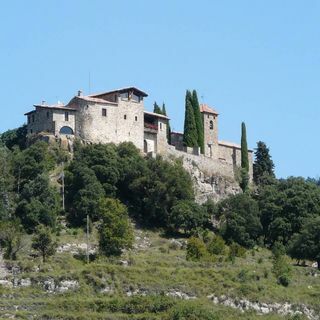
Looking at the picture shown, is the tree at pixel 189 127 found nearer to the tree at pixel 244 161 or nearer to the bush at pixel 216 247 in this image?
the tree at pixel 244 161

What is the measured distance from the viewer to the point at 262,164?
360 ft

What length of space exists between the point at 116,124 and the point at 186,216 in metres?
10.3

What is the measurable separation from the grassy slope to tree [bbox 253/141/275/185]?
2262 cm

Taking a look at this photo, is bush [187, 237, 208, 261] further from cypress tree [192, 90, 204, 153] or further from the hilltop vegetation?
cypress tree [192, 90, 204, 153]

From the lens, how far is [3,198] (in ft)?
295

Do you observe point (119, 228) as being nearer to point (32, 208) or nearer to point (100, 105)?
point (32, 208)

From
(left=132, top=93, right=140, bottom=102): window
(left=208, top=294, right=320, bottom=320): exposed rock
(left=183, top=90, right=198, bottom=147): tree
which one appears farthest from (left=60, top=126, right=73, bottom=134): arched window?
(left=208, top=294, right=320, bottom=320): exposed rock

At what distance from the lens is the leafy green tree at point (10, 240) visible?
265ft

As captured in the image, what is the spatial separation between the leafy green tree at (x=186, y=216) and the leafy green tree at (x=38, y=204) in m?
7.73

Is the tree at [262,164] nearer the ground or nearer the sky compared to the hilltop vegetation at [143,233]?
nearer the sky

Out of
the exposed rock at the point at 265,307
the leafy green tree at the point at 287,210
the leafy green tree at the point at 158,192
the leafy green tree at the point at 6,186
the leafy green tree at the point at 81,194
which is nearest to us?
the exposed rock at the point at 265,307

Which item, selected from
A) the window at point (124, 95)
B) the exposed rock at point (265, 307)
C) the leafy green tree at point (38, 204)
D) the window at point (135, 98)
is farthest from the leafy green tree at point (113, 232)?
the window at point (135, 98)

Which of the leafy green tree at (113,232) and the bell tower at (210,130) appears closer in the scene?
the leafy green tree at (113,232)

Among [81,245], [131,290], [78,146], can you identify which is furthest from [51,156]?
[131,290]
